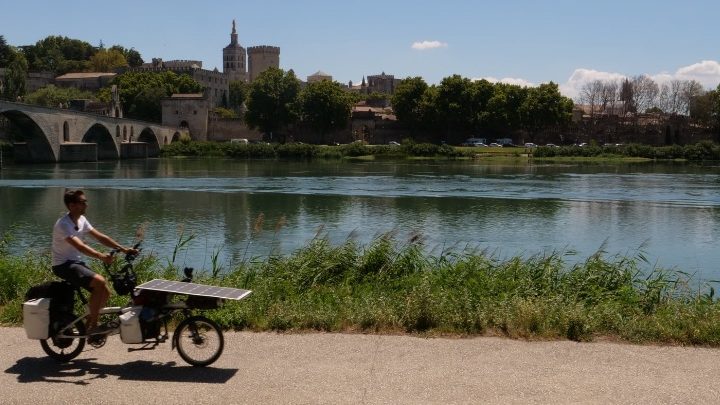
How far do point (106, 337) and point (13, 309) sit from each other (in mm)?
1775

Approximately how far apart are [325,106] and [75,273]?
8151 centimetres

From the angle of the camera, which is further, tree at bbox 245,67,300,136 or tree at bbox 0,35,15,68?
tree at bbox 0,35,15,68

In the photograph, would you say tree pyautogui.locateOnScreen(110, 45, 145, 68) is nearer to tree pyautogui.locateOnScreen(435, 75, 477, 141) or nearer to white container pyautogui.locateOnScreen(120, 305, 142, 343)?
tree pyautogui.locateOnScreen(435, 75, 477, 141)

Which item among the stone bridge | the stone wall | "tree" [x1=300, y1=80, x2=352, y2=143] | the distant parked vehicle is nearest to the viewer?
the stone bridge

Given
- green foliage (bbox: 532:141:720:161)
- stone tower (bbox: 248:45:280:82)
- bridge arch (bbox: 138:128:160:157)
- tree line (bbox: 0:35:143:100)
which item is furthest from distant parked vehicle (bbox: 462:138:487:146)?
stone tower (bbox: 248:45:280:82)

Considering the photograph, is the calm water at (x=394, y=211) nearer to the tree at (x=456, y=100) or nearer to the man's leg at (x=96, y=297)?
the man's leg at (x=96, y=297)

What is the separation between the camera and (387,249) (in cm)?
1097

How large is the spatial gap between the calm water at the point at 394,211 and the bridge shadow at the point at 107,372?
4.94 m

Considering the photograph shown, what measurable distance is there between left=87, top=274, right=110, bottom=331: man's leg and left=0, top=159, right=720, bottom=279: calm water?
4.76m

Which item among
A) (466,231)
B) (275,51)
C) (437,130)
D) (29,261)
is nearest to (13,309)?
(29,261)

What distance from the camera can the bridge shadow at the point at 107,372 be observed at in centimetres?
576

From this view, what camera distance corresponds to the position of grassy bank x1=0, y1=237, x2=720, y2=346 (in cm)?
706

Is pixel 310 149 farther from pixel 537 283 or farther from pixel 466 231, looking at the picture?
pixel 537 283

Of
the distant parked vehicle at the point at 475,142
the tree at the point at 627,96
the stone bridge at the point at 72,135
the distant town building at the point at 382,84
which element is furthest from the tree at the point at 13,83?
the distant town building at the point at 382,84
